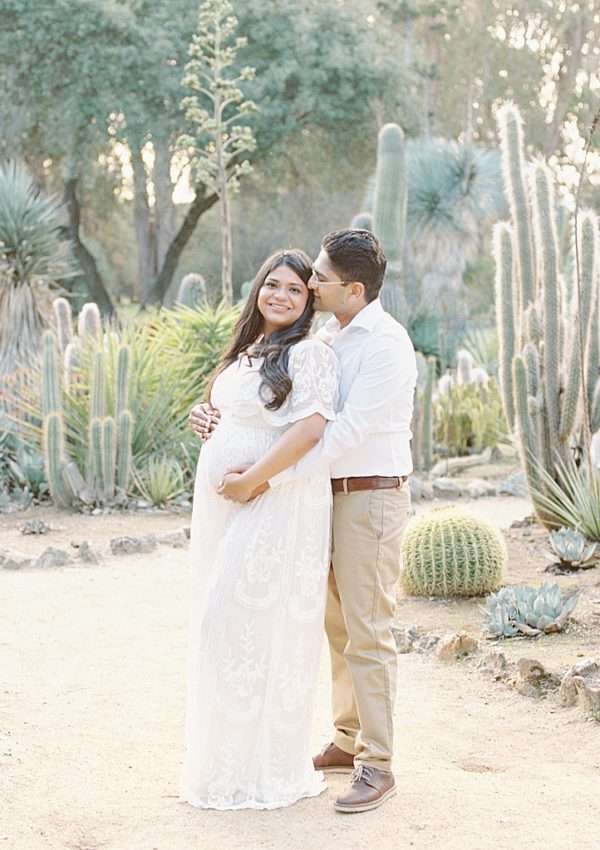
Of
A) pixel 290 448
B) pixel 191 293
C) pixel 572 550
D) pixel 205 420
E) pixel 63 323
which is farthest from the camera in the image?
pixel 191 293

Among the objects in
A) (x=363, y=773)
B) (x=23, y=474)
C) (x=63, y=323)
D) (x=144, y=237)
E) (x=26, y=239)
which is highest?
(x=144, y=237)

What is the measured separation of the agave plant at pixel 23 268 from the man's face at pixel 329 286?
31.0ft

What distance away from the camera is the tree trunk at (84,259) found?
26.6m

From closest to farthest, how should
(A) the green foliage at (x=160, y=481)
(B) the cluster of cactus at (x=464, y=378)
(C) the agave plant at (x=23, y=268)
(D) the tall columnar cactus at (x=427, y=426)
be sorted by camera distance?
(A) the green foliage at (x=160, y=481)
(D) the tall columnar cactus at (x=427, y=426)
(C) the agave plant at (x=23, y=268)
(B) the cluster of cactus at (x=464, y=378)

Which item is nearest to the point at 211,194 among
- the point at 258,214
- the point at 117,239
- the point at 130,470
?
the point at 258,214

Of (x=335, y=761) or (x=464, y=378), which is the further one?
(x=464, y=378)

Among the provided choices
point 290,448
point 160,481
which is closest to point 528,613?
point 290,448

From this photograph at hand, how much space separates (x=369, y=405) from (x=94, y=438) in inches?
272

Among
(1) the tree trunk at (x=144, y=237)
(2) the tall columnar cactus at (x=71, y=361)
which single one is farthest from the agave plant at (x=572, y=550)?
(1) the tree trunk at (x=144, y=237)

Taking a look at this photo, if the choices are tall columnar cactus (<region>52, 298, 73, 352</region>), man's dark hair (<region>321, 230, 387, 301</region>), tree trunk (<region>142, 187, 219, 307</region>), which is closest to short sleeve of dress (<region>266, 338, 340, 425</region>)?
man's dark hair (<region>321, 230, 387, 301</region>)

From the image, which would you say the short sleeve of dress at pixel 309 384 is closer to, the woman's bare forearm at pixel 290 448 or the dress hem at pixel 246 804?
the woman's bare forearm at pixel 290 448

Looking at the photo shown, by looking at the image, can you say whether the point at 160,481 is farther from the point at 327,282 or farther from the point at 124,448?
the point at 327,282

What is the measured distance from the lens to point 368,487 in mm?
3785

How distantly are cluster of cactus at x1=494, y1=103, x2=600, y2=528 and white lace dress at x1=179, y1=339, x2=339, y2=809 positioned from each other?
15.8ft
